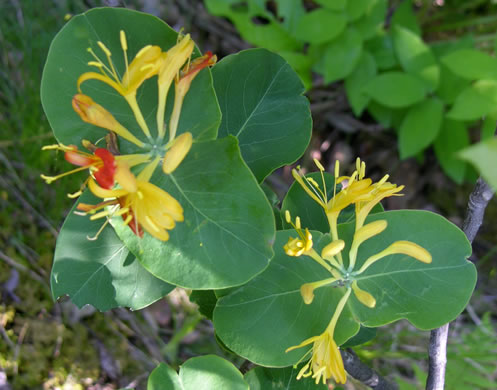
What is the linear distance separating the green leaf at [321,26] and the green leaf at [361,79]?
17 cm

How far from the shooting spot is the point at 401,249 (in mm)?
711

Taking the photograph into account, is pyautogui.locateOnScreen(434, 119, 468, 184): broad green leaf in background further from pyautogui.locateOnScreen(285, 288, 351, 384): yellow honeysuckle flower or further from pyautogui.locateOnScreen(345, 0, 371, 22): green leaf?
pyautogui.locateOnScreen(285, 288, 351, 384): yellow honeysuckle flower

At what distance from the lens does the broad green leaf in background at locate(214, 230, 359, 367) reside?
759 mm

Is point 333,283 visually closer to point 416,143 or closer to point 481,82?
point 481,82

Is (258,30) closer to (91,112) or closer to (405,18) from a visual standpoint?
(405,18)

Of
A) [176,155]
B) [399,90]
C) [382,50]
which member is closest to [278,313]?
[176,155]

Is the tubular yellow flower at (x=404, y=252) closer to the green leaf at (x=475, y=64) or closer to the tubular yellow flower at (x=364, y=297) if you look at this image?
the tubular yellow flower at (x=364, y=297)

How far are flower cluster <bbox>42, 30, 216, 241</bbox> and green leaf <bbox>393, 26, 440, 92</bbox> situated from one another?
1.21 m

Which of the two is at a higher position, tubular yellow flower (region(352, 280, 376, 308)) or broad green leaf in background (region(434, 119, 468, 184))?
tubular yellow flower (region(352, 280, 376, 308))

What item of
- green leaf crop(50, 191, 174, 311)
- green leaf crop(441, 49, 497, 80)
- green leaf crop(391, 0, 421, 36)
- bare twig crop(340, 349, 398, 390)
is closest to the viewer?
green leaf crop(50, 191, 174, 311)

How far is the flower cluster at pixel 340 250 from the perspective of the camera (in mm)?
687

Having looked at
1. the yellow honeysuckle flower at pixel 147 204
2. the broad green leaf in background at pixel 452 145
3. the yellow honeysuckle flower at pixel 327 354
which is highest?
the yellow honeysuckle flower at pixel 147 204

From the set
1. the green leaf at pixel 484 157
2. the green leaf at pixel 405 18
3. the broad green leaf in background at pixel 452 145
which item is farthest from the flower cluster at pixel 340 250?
the green leaf at pixel 405 18

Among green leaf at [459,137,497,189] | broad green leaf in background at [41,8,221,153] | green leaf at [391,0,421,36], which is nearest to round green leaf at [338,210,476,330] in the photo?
broad green leaf in background at [41,8,221,153]
